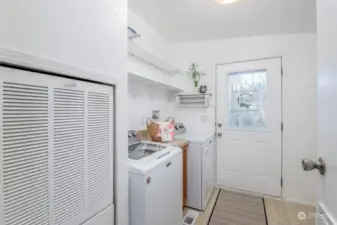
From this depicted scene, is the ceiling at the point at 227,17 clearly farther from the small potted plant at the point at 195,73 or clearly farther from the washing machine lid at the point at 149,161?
the washing machine lid at the point at 149,161

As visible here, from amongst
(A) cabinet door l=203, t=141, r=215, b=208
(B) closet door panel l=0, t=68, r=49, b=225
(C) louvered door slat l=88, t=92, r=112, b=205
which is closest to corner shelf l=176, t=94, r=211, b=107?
(A) cabinet door l=203, t=141, r=215, b=208

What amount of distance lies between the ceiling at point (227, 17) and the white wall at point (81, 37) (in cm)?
126

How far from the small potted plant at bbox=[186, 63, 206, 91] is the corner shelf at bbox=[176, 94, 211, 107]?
0.18 m

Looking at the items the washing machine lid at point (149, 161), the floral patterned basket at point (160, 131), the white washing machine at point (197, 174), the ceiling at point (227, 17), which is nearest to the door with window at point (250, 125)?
the ceiling at point (227, 17)

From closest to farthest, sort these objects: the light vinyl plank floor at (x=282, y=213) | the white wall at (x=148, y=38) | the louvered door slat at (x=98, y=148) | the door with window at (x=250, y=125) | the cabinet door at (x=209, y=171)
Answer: the louvered door slat at (x=98, y=148) < the light vinyl plank floor at (x=282, y=213) < the white wall at (x=148, y=38) < the cabinet door at (x=209, y=171) < the door with window at (x=250, y=125)

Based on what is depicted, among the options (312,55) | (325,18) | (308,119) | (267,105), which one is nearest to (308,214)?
(308,119)

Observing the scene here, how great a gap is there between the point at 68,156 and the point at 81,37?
0.56m

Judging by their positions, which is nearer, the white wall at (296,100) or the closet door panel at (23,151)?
the closet door panel at (23,151)

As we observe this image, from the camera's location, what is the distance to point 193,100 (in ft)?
11.0

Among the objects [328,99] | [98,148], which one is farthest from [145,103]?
[328,99]

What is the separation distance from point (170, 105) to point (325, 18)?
287cm

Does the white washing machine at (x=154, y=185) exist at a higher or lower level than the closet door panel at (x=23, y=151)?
lower

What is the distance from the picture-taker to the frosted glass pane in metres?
3.04

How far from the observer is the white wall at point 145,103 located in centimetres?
256
